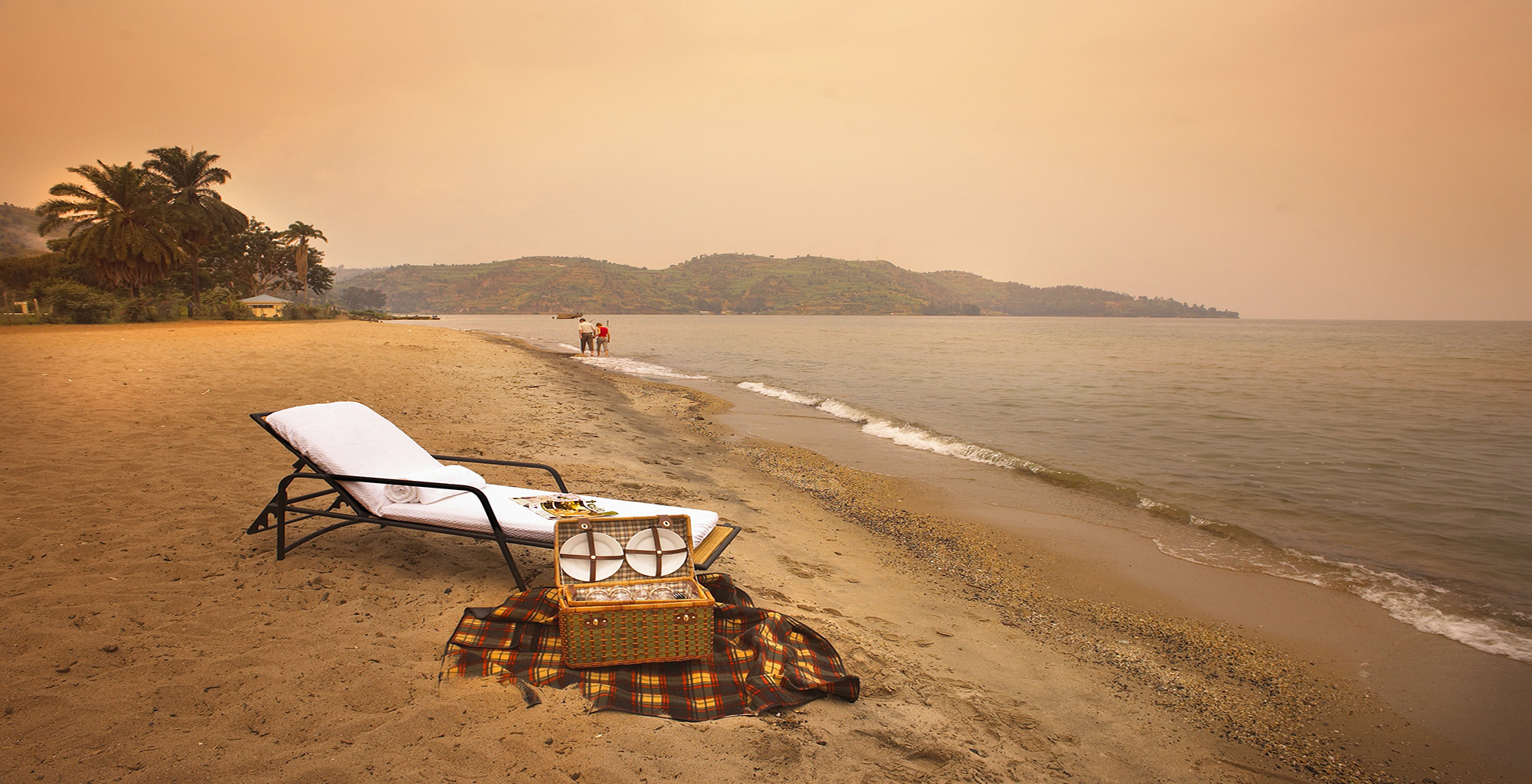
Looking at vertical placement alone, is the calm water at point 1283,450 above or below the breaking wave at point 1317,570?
above

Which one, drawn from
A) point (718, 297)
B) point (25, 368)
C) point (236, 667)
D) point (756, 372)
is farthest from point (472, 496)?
point (718, 297)

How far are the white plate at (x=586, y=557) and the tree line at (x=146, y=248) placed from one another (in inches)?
1347

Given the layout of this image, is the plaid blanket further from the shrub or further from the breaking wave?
the shrub

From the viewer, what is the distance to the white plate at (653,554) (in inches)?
134

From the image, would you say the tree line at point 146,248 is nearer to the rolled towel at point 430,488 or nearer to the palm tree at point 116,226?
the palm tree at point 116,226

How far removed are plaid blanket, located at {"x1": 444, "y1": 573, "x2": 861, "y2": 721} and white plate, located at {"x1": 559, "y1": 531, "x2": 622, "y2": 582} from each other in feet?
0.67

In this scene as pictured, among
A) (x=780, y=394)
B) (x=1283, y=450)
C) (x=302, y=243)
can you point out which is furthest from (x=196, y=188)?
(x=1283, y=450)

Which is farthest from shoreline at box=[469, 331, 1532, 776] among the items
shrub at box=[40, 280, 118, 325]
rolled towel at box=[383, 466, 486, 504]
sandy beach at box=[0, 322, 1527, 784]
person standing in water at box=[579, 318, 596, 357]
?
shrub at box=[40, 280, 118, 325]

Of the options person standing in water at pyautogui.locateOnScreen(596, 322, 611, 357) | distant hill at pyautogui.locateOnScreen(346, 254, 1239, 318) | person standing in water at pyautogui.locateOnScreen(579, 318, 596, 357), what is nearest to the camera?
person standing in water at pyautogui.locateOnScreen(579, 318, 596, 357)

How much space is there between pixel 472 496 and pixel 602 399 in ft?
31.0

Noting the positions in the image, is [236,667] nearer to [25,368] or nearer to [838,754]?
[838,754]

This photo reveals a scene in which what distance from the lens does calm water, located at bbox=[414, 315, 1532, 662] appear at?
19.2 feet

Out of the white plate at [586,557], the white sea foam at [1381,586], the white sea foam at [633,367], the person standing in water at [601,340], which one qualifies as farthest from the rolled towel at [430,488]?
the person standing in water at [601,340]

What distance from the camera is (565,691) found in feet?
9.33
